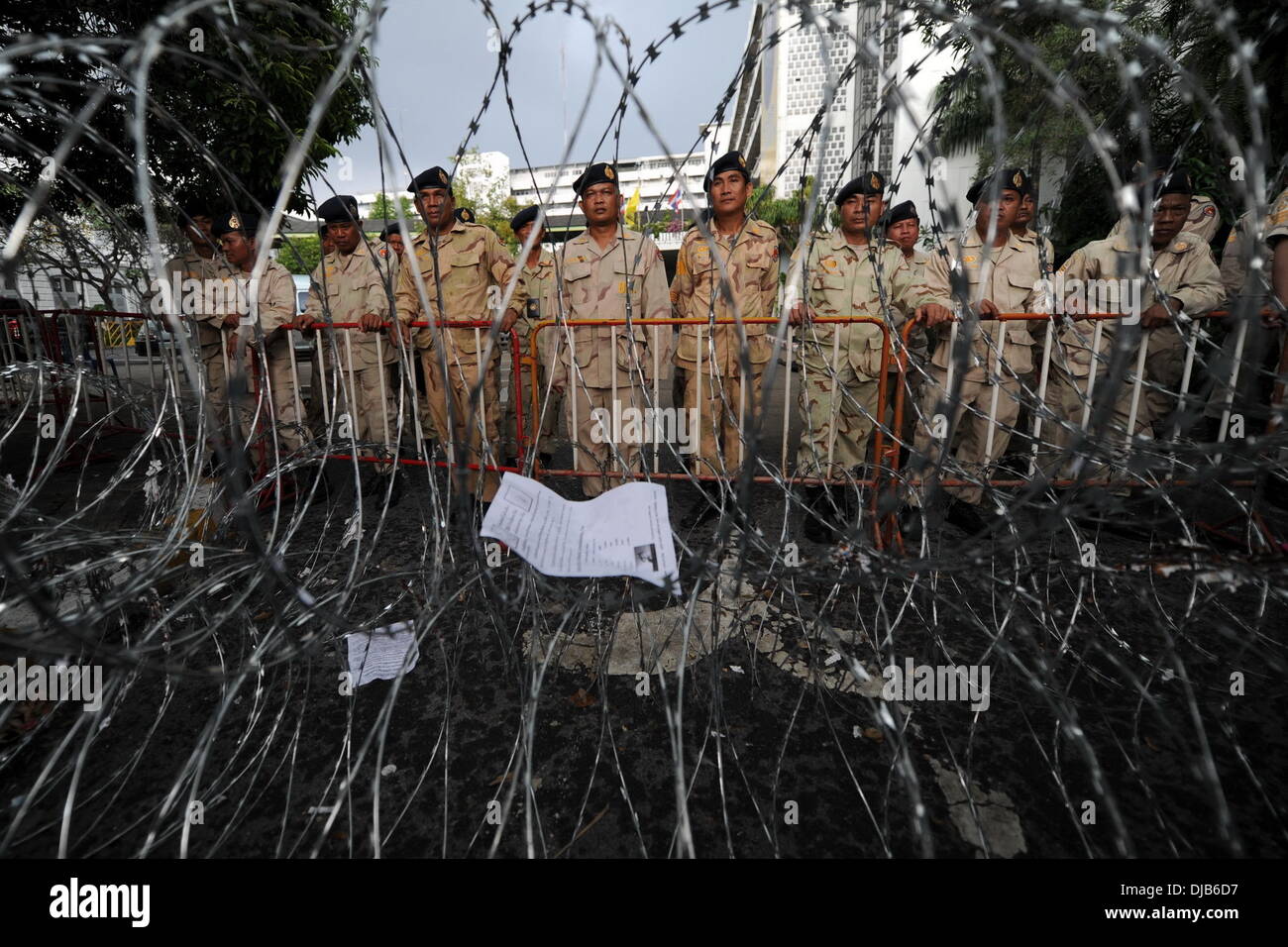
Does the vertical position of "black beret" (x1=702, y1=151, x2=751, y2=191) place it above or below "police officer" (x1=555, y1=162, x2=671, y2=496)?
above

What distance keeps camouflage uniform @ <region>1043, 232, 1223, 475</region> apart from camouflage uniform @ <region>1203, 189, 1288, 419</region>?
0.17 m

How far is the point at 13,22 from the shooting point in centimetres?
495

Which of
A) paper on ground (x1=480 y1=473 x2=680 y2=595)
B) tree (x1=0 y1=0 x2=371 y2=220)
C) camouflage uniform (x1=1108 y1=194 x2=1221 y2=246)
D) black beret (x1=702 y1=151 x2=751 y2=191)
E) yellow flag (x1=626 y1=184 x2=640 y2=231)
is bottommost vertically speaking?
paper on ground (x1=480 y1=473 x2=680 y2=595)


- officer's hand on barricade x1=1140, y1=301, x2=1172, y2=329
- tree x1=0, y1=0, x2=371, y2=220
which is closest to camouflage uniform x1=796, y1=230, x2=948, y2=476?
officer's hand on barricade x1=1140, y1=301, x2=1172, y2=329

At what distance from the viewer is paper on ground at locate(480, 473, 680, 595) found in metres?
1.44

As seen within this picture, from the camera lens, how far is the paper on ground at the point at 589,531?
144 centimetres

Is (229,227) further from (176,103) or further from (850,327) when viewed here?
(850,327)

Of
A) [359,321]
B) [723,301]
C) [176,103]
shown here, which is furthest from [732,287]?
[176,103]

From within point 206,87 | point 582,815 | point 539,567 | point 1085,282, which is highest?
point 206,87

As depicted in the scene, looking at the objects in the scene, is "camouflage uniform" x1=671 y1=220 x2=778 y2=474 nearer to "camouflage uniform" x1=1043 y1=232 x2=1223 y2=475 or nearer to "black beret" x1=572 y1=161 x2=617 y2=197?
"black beret" x1=572 y1=161 x2=617 y2=197

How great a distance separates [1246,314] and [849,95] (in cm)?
4004
